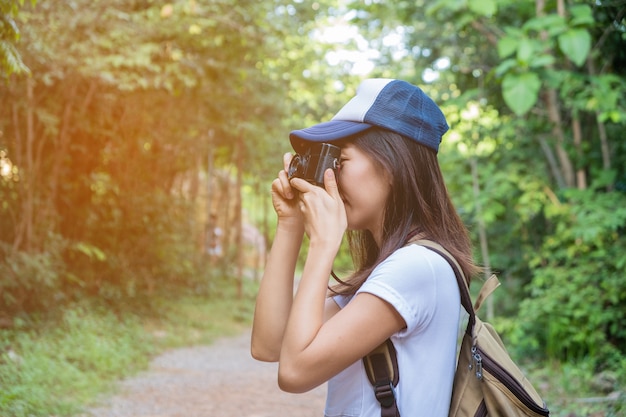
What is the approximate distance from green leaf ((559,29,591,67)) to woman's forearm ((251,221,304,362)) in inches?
124

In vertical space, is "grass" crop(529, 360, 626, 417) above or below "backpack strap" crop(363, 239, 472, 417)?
below

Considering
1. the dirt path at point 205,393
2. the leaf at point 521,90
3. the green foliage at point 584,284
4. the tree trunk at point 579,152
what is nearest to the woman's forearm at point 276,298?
the leaf at point 521,90

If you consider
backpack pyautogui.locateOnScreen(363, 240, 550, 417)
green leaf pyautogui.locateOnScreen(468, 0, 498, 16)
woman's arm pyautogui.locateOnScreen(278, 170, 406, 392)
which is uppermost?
green leaf pyautogui.locateOnScreen(468, 0, 498, 16)

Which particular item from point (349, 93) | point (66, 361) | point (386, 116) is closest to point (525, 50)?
point (386, 116)

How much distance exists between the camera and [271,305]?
5.99 ft

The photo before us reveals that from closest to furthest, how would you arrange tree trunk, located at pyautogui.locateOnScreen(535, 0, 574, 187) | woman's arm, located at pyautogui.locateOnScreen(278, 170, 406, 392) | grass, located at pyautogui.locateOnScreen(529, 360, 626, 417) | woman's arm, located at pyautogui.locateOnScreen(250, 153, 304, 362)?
woman's arm, located at pyautogui.locateOnScreen(278, 170, 406, 392)
woman's arm, located at pyautogui.locateOnScreen(250, 153, 304, 362)
grass, located at pyautogui.locateOnScreen(529, 360, 626, 417)
tree trunk, located at pyautogui.locateOnScreen(535, 0, 574, 187)

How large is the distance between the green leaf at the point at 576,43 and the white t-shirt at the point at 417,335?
3.27 metres

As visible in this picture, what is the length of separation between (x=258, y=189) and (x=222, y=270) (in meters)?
2.49

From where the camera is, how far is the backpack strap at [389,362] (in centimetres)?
148

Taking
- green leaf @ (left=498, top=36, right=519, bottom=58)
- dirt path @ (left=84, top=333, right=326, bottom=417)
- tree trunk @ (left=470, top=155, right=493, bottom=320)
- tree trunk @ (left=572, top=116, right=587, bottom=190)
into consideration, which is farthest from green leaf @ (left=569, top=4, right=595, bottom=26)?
dirt path @ (left=84, top=333, right=326, bottom=417)

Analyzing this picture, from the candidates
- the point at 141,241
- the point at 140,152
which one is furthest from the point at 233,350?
the point at 140,152

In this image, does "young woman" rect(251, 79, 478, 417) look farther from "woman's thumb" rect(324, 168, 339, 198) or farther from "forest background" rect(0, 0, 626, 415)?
"forest background" rect(0, 0, 626, 415)

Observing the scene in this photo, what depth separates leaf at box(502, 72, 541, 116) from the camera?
179 inches

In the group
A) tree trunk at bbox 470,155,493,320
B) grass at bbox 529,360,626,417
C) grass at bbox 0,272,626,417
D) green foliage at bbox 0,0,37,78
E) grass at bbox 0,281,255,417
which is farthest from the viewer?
tree trunk at bbox 470,155,493,320
